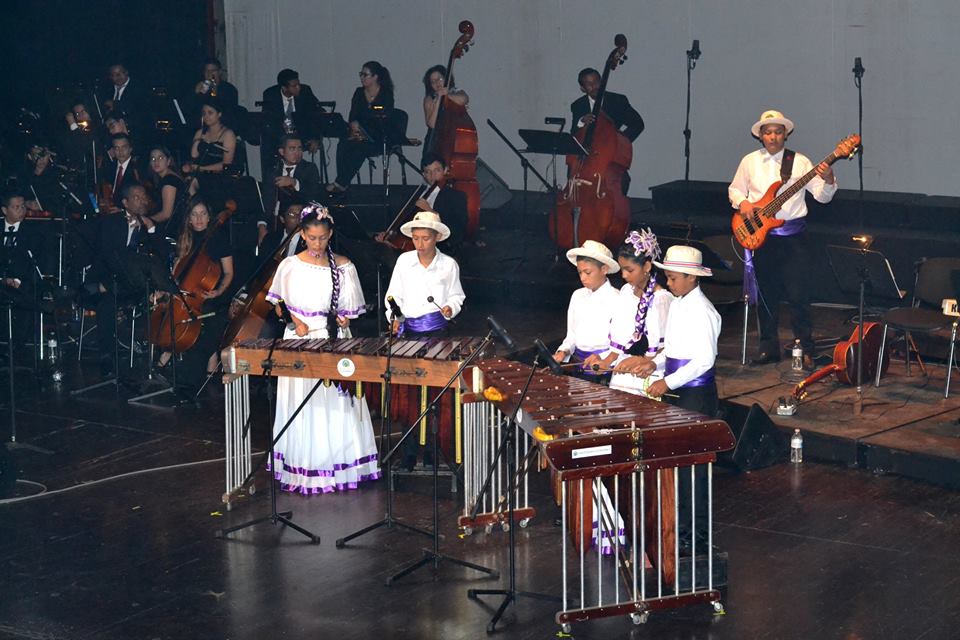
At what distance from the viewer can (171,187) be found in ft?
41.7

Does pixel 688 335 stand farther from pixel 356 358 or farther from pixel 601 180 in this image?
pixel 601 180

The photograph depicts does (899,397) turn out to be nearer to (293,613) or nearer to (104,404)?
(293,613)

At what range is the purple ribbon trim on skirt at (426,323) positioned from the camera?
28.6ft

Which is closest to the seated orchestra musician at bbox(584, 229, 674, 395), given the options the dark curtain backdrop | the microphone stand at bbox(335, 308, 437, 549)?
the microphone stand at bbox(335, 308, 437, 549)

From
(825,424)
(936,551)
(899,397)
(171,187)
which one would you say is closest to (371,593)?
(936,551)

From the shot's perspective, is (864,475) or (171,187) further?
(171,187)

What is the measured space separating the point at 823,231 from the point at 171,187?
596 cm

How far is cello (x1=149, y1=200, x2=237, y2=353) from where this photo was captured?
425 inches

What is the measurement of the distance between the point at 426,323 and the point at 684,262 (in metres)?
2.17

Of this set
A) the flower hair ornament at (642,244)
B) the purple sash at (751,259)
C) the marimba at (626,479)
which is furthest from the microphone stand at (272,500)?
the purple sash at (751,259)

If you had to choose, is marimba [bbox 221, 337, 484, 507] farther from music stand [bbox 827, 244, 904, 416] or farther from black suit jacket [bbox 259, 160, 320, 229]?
black suit jacket [bbox 259, 160, 320, 229]

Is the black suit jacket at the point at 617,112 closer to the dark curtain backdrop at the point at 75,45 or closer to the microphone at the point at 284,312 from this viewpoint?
the microphone at the point at 284,312

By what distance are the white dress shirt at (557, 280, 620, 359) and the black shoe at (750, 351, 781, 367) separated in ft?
9.91

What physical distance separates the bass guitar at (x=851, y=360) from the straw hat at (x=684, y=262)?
8.48 ft
